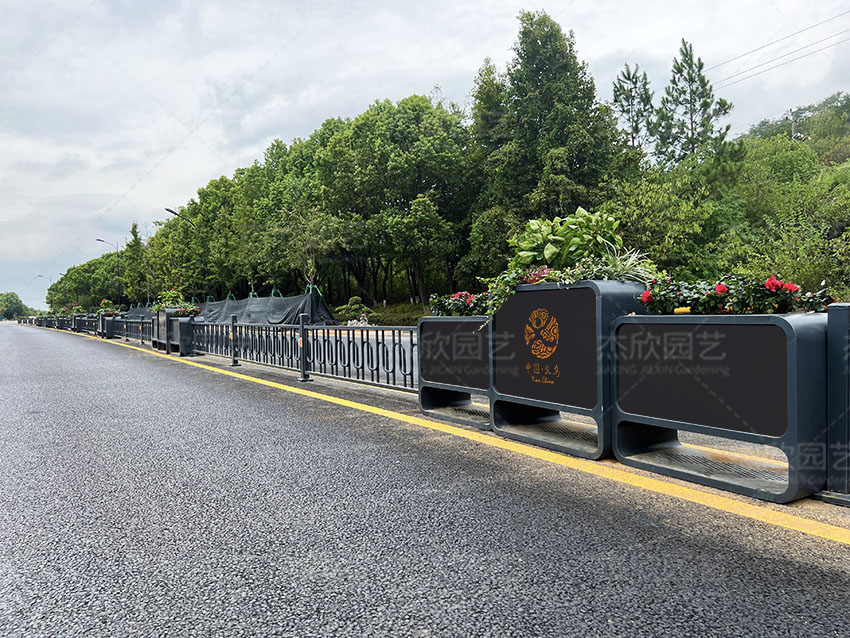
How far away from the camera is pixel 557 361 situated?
505 centimetres

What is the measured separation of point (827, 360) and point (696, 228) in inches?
1275

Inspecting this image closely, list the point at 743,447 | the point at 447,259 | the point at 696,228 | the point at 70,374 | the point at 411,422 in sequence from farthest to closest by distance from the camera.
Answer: the point at 447,259, the point at 696,228, the point at 70,374, the point at 411,422, the point at 743,447

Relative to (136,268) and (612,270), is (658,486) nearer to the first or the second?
(612,270)

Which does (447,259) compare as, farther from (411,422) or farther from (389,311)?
(411,422)

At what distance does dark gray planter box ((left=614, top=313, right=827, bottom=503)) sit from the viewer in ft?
11.5

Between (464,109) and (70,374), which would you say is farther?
(464,109)

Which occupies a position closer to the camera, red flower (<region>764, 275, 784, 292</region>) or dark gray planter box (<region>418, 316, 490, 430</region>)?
red flower (<region>764, 275, 784, 292</region>)

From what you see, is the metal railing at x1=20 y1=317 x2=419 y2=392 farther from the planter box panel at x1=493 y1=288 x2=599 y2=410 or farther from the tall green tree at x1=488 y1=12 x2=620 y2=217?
the tall green tree at x1=488 y1=12 x2=620 y2=217

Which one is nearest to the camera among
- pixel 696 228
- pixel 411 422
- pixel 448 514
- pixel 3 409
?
pixel 448 514

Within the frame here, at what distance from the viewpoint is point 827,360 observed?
11.8ft

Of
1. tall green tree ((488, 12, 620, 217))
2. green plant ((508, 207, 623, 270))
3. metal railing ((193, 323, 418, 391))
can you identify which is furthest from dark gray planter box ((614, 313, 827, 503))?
tall green tree ((488, 12, 620, 217))

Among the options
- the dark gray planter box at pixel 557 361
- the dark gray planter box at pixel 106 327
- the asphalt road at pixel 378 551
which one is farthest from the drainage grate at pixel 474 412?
the dark gray planter box at pixel 106 327

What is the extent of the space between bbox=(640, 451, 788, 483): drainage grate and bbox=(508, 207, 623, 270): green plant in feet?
6.26

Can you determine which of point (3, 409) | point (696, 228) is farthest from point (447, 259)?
point (3, 409)
